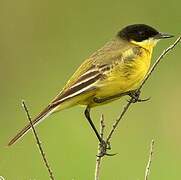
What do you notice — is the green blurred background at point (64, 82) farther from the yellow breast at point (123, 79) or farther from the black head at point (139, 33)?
the yellow breast at point (123, 79)

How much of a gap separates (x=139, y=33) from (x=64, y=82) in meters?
5.15

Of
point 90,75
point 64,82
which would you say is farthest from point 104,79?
point 64,82

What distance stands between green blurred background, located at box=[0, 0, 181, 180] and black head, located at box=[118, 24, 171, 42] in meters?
2.36

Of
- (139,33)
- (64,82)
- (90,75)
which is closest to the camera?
(90,75)

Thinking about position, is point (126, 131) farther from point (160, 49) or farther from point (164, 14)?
point (164, 14)

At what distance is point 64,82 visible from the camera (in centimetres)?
1462

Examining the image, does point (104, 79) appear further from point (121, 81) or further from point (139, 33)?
point (139, 33)

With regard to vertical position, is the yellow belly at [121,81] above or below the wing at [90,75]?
below

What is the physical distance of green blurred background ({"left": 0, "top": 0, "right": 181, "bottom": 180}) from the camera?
1227cm

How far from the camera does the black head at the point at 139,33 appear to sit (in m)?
9.50

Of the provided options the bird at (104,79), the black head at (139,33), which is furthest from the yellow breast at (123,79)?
the black head at (139,33)

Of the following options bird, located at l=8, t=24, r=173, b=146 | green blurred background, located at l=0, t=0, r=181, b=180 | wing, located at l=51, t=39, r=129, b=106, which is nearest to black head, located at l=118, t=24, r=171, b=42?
bird, located at l=8, t=24, r=173, b=146

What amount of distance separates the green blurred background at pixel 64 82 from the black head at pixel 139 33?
236 centimetres

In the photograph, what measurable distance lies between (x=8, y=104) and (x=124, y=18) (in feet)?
7.91
